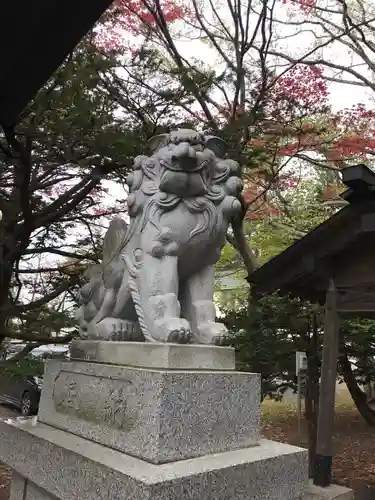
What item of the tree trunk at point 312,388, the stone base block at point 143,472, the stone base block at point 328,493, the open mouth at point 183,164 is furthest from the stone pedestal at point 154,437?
the tree trunk at point 312,388

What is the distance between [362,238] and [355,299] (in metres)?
0.76

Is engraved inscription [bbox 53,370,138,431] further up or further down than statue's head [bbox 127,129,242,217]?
further down

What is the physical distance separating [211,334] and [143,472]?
0.80 meters

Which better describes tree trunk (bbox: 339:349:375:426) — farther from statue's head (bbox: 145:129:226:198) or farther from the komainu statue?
statue's head (bbox: 145:129:226:198)

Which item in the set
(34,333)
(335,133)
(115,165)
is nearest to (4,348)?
(34,333)

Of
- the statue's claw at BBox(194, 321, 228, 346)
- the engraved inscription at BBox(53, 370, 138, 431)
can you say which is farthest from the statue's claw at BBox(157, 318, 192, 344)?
the engraved inscription at BBox(53, 370, 138, 431)

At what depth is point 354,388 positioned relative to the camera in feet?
27.9

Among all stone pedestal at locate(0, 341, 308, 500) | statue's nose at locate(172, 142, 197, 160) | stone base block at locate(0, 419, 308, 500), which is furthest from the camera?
statue's nose at locate(172, 142, 197, 160)

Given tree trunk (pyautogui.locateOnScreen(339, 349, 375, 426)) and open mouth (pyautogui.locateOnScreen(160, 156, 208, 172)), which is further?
tree trunk (pyautogui.locateOnScreen(339, 349, 375, 426))

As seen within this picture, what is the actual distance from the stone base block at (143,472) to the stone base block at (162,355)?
0.42 meters

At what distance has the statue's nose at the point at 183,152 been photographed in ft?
7.75

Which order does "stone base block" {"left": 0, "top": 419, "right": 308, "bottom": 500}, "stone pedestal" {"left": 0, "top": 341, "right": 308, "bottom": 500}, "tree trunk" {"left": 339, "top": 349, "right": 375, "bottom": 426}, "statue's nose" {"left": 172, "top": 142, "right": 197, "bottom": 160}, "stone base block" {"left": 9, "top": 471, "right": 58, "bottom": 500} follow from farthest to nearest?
"tree trunk" {"left": 339, "top": 349, "right": 375, "bottom": 426}
"stone base block" {"left": 9, "top": 471, "right": 58, "bottom": 500}
"statue's nose" {"left": 172, "top": 142, "right": 197, "bottom": 160}
"stone pedestal" {"left": 0, "top": 341, "right": 308, "bottom": 500}
"stone base block" {"left": 0, "top": 419, "right": 308, "bottom": 500}

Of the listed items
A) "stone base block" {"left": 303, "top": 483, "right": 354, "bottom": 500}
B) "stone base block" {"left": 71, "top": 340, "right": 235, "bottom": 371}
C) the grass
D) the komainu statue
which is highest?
the komainu statue

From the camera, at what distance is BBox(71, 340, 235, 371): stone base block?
219 centimetres
